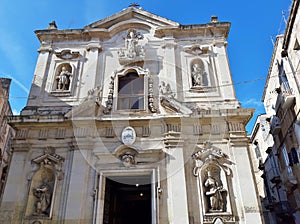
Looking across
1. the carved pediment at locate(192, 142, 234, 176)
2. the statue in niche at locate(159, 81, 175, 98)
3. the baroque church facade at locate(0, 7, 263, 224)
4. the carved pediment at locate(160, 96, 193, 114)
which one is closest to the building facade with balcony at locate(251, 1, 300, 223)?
the baroque church facade at locate(0, 7, 263, 224)

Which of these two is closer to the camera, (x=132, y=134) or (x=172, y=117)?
(x=132, y=134)

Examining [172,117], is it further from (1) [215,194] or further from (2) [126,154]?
(1) [215,194]

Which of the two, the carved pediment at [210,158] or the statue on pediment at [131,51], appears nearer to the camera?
the carved pediment at [210,158]

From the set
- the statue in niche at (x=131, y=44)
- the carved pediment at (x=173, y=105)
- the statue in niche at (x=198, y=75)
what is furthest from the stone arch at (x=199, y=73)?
the statue in niche at (x=131, y=44)

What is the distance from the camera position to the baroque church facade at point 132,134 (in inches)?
362

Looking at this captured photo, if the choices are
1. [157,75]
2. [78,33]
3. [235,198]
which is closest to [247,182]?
[235,198]

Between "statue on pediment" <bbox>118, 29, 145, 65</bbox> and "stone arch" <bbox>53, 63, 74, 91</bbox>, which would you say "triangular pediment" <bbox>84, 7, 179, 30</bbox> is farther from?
"stone arch" <bbox>53, 63, 74, 91</bbox>

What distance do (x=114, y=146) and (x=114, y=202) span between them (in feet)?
7.77

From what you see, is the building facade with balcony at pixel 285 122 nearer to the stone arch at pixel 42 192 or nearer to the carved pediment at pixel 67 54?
the carved pediment at pixel 67 54

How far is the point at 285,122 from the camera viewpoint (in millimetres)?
14664

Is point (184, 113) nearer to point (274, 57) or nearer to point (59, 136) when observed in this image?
point (59, 136)

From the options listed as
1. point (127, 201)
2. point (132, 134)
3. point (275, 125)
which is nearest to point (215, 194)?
point (132, 134)

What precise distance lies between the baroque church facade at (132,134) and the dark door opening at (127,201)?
0.05 metres

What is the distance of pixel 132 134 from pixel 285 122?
29.3 ft
